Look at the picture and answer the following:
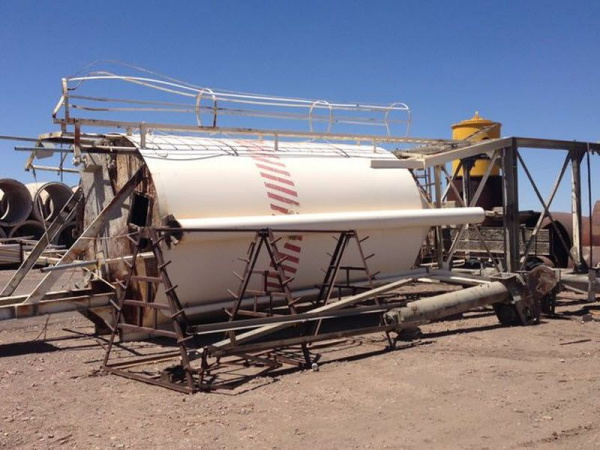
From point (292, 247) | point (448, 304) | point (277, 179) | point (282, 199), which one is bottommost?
point (448, 304)

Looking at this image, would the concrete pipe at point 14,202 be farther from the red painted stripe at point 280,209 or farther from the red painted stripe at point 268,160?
the red painted stripe at point 280,209

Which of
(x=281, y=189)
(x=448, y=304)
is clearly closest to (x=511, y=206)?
(x=448, y=304)

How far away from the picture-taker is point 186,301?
854 centimetres

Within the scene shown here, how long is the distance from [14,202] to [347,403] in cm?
1910

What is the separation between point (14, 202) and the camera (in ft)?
73.4

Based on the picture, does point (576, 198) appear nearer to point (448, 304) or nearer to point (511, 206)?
point (511, 206)

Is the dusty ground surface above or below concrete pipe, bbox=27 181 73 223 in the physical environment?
below

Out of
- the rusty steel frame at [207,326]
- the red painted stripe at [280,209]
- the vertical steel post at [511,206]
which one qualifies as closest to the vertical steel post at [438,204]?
the vertical steel post at [511,206]

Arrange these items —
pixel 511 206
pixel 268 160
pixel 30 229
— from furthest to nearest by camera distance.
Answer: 1. pixel 30 229
2. pixel 511 206
3. pixel 268 160

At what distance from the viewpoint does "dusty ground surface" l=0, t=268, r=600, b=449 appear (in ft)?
→ 16.5

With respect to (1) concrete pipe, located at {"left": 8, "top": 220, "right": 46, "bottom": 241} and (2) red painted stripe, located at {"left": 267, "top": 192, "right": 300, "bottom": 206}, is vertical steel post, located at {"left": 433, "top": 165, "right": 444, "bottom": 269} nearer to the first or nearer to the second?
(2) red painted stripe, located at {"left": 267, "top": 192, "right": 300, "bottom": 206}

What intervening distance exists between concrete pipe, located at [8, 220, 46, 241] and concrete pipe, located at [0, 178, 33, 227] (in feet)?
1.06

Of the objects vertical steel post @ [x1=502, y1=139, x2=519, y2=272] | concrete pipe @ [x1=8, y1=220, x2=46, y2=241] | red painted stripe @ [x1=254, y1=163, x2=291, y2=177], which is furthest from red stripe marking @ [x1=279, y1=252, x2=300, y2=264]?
concrete pipe @ [x1=8, y1=220, x2=46, y2=241]

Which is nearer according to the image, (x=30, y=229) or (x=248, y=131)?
(x=248, y=131)
